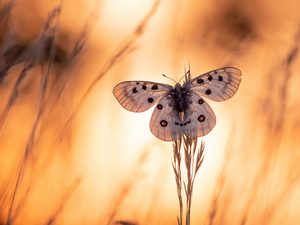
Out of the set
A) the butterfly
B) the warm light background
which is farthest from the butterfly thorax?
the warm light background

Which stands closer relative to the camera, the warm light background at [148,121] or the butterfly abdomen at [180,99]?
the butterfly abdomen at [180,99]

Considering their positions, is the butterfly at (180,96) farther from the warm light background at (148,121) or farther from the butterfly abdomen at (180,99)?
the warm light background at (148,121)

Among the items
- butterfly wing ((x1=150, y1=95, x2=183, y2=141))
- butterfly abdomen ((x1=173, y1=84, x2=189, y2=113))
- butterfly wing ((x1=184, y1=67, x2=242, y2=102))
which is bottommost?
butterfly wing ((x1=150, y1=95, x2=183, y2=141))

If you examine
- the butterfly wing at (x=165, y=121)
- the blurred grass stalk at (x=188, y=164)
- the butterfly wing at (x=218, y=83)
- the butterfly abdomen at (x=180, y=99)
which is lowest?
the blurred grass stalk at (x=188, y=164)

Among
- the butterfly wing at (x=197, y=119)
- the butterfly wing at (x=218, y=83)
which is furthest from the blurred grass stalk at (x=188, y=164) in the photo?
the butterfly wing at (x=218, y=83)

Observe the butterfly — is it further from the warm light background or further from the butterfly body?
the warm light background

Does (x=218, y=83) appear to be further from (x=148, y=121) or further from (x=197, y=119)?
(x=148, y=121)
